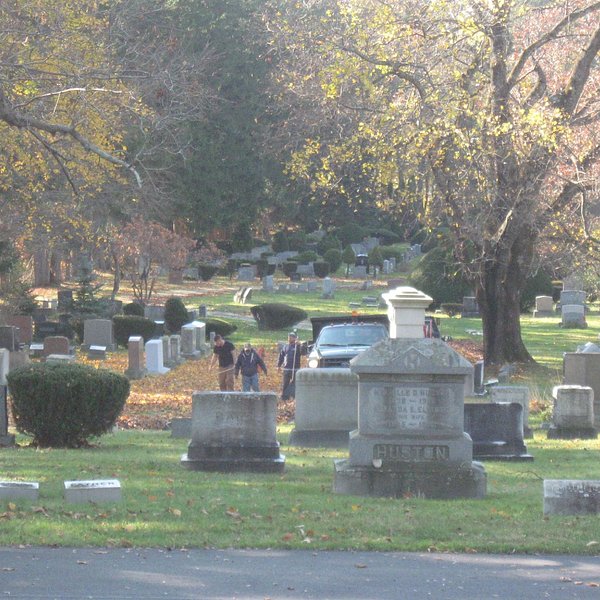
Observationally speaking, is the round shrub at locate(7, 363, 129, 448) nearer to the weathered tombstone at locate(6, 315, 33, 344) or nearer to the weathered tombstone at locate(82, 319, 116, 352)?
the weathered tombstone at locate(82, 319, 116, 352)

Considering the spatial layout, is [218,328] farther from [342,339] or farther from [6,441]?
[6,441]

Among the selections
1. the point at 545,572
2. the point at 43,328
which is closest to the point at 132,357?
the point at 43,328

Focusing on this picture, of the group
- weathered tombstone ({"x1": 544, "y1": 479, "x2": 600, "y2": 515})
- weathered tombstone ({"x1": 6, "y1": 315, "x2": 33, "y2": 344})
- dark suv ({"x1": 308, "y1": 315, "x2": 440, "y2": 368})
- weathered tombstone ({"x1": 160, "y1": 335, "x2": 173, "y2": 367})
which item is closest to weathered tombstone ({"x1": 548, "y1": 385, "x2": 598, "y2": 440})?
dark suv ({"x1": 308, "y1": 315, "x2": 440, "y2": 368})

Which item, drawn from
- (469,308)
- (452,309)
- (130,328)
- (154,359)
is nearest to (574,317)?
(469,308)

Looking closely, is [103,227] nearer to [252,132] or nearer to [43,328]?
[43,328]

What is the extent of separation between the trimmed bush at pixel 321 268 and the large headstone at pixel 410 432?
58.0m

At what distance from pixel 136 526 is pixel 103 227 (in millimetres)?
38653

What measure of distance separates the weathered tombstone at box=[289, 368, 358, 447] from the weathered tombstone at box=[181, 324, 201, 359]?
18714mm

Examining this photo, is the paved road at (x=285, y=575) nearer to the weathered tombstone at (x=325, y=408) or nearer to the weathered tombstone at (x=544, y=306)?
the weathered tombstone at (x=325, y=408)

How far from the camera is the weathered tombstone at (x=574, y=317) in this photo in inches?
1794

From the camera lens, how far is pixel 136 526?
9273mm

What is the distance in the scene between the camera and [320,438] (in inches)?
641

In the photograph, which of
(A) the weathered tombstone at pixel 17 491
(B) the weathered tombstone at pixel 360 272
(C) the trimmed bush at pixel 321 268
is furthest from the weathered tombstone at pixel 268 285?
(A) the weathered tombstone at pixel 17 491

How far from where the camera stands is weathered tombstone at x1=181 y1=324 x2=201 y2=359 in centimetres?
3484
